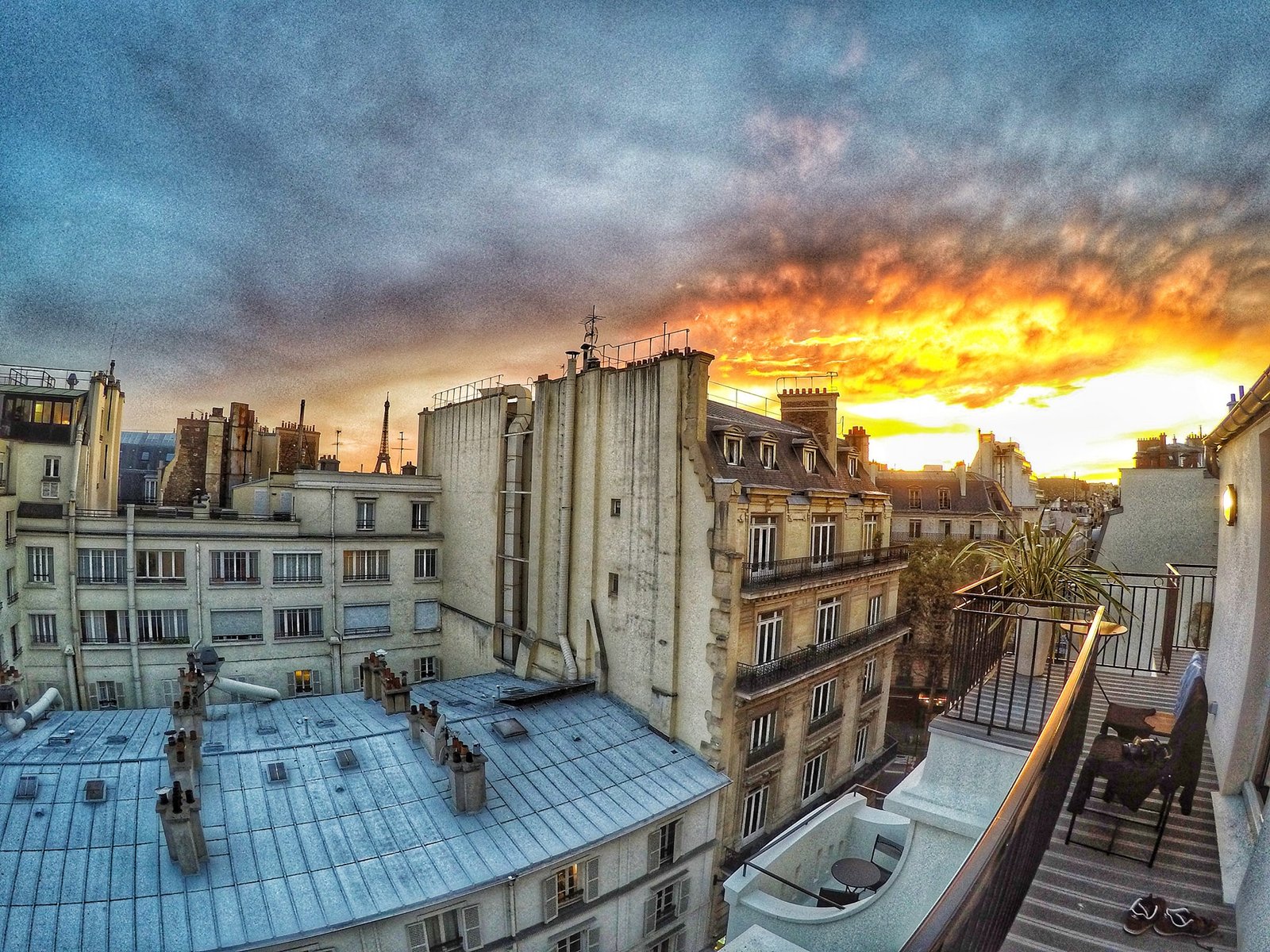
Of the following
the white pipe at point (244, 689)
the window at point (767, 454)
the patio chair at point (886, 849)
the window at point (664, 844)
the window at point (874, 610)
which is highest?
the window at point (767, 454)

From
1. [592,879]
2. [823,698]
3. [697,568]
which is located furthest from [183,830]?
[823,698]

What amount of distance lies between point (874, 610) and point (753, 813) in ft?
38.1

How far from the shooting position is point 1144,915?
5383mm

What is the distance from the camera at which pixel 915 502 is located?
51.6m

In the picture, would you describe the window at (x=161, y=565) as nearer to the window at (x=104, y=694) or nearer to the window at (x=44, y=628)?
the window at (x=44, y=628)

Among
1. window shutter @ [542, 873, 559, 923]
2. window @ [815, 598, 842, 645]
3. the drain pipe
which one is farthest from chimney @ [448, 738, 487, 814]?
window @ [815, 598, 842, 645]

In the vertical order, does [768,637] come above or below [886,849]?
above

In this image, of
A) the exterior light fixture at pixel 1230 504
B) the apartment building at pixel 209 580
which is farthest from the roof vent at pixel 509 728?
the exterior light fixture at pixel 1230 504

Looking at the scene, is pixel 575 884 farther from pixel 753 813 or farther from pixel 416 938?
pixel 753 813

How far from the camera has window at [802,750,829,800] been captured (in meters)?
24.2

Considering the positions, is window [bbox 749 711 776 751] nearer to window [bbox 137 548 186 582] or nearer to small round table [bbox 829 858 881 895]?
small round table [bbox 829 858 881 895]

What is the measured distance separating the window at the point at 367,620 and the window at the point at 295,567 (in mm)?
2411

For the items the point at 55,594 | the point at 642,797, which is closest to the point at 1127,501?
the point at 642,797

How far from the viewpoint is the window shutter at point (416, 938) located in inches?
514
